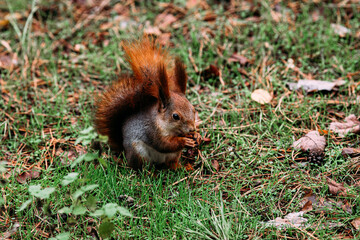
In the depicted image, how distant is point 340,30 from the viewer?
3.53 m

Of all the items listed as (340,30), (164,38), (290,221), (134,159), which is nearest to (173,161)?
(134,159)

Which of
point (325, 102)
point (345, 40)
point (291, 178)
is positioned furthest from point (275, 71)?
point (291, 178)

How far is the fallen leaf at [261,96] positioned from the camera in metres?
2.92

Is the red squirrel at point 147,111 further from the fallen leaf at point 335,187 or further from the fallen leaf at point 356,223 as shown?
the fallen leaf at point 356,223

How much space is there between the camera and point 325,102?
9.34 feet

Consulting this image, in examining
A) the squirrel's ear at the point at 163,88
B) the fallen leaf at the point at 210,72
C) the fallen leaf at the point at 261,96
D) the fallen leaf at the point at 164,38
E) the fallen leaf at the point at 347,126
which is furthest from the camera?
the fallen leaf at the point at 164,38

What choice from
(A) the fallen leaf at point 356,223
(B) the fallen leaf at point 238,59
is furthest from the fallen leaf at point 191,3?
(A) the fallen leaf at point 356,223

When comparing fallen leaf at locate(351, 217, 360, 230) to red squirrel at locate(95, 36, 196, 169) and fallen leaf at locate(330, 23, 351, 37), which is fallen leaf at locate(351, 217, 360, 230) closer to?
red squirrel at locate(95, 36, 196, 169)

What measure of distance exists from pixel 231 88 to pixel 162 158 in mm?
1020

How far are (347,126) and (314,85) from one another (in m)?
0.52

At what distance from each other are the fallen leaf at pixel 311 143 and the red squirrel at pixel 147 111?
27.8 inches

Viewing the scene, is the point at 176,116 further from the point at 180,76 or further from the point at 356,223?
the point at 356,223

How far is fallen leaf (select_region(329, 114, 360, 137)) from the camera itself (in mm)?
2551

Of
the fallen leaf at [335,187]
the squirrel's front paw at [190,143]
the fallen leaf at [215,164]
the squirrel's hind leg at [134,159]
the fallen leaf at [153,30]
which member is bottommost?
the fallen leaf at [335,187]
